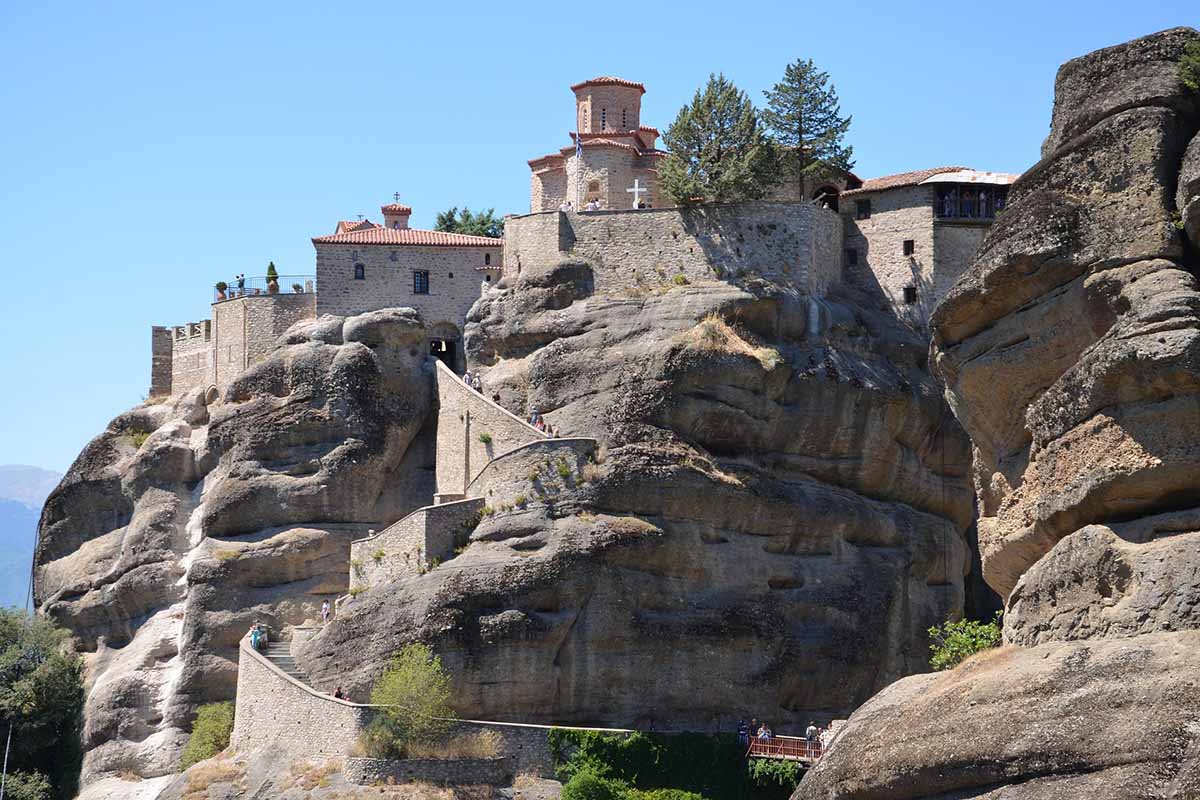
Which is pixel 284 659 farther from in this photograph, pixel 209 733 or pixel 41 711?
pixel 41 711

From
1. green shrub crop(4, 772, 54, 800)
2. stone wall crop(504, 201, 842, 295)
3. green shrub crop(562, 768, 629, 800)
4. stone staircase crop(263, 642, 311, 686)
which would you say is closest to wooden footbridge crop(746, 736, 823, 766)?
green shrub crop(562, 768, 629, 800)

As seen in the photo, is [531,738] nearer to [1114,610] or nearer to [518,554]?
[518,554]

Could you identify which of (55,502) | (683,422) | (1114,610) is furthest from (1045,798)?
(55,502)

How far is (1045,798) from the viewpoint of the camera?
21.8 meters

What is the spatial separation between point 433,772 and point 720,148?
23339 mm

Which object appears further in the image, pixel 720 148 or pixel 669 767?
pixel 720 148

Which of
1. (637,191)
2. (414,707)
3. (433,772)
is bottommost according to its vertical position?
(433,772)

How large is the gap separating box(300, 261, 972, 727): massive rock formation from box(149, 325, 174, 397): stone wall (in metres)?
15.7

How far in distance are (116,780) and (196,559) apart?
24.0 feet

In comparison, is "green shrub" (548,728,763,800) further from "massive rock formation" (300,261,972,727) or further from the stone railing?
the stone railing

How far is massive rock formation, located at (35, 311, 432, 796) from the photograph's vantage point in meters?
58.4

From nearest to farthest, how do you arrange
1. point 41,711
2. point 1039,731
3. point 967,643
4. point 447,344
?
1. point 1039,731
2. point 967,643
3. point 41,711
4. point 447,344

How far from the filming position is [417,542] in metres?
53.3

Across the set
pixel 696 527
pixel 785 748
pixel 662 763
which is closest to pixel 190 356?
pixel 696 527
